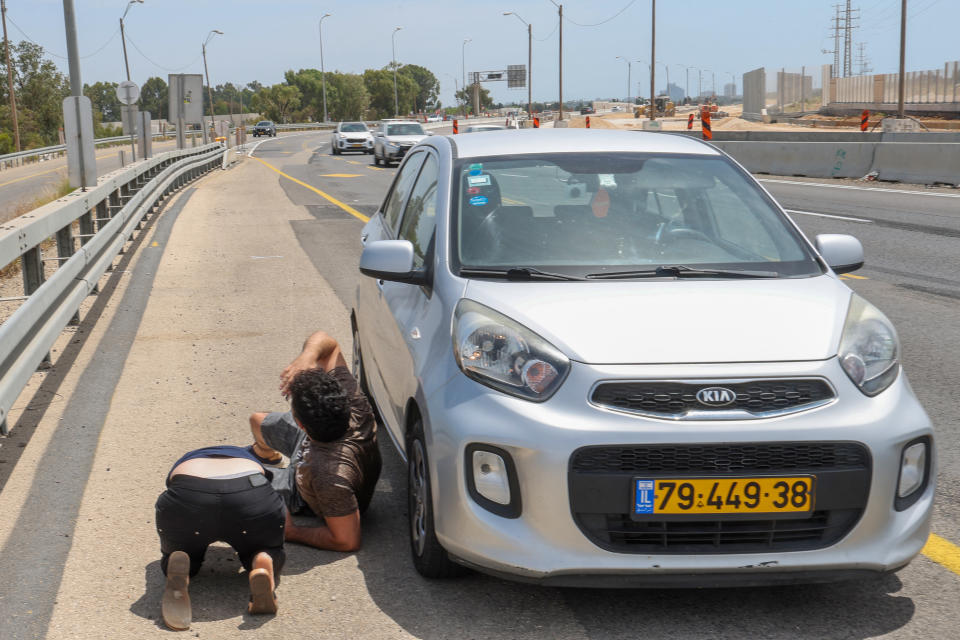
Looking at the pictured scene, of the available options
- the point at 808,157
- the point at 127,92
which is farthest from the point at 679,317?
the point at 127,92

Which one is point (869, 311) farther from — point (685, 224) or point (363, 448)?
point (363, 448)

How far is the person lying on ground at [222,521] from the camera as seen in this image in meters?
3.49

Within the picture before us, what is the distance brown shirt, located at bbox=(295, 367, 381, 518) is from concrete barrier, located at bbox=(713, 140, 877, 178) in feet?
67.0

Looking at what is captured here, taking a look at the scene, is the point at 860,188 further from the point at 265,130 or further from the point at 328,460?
the point at 265,130

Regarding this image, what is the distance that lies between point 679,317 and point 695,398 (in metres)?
0.38

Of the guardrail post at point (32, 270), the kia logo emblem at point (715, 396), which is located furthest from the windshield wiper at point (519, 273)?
the guardrail post at point (32, 270)

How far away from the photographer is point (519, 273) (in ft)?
13.1

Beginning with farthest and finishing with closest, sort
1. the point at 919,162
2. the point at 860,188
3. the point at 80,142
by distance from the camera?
the point at 919,162, the point at 860,188, the point at 80,142

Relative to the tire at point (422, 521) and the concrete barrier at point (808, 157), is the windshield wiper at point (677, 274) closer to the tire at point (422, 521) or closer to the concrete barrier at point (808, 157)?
the tire at point (422, 521)

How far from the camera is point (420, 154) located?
5480mm

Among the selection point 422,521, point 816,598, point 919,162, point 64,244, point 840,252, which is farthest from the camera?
point 919,162

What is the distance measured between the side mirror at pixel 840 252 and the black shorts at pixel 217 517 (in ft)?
7.80

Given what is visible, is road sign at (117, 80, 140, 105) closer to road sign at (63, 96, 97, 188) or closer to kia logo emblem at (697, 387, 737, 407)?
road sign at (63, 96, 97, 188)

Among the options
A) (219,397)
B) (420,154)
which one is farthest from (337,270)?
(420,154)
